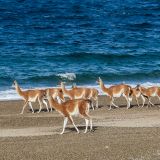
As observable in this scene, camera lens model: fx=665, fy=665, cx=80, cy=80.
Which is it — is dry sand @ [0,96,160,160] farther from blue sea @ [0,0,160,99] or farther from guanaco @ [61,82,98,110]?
blue sea @ [0,0,160,99]

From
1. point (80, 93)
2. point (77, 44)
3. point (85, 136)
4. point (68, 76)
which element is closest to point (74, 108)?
point (85, 136)

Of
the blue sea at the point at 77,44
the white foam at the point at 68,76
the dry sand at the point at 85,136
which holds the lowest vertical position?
the blue sea at the point at 77,44

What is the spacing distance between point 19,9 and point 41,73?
94.8ft

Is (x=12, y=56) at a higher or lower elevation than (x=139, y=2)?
higher

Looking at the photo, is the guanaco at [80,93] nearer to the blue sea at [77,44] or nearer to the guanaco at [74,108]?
the blue sea at [77,44]

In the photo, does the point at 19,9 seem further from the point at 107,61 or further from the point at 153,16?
the point at 107,61

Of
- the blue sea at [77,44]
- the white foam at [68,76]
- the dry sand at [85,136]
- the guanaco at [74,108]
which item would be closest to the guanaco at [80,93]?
the dry sand at [85,136]

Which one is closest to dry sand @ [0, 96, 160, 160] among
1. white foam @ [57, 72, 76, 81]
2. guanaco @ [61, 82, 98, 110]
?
guanaco @ [61, 82, 98, 110]

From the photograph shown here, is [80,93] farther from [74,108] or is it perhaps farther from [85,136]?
[85,136]

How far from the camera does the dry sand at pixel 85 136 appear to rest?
1484cm

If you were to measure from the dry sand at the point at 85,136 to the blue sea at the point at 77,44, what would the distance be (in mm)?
5864

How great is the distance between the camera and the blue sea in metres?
31.5

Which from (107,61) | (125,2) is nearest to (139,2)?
(125,2)

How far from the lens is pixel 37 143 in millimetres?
16109
